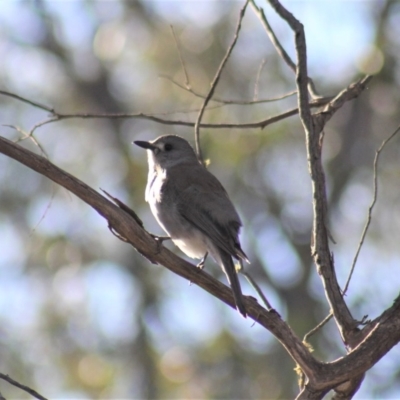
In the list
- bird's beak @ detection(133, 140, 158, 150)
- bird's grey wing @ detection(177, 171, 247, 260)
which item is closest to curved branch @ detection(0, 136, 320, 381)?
bird's grey wing @ detection(177, 171, 247, 260)

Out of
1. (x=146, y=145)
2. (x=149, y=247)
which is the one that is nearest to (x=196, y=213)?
(x=146, y=145)

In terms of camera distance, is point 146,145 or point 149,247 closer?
point 149,247

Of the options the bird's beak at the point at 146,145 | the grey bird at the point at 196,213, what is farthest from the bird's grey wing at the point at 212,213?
the bird's beak at the point at 146,145

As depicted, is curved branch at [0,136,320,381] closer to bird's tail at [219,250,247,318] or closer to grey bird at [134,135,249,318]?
bird's tail at [219,250,247,318]

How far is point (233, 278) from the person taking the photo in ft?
15.5

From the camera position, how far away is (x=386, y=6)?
42.8 feet

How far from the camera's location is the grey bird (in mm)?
5344

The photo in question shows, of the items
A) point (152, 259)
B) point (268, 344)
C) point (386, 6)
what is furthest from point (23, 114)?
point (152, 259)

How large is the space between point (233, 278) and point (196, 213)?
1.03 metres

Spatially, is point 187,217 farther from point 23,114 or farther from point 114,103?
point 114,103

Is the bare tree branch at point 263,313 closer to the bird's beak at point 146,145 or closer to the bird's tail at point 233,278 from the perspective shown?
the bird's tail at point 233,278

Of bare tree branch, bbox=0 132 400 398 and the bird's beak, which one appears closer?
bare tree branch, bbox=0 132 400 398

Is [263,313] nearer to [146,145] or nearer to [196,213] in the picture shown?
[196,213]

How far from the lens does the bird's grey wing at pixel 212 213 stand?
5328 mm
